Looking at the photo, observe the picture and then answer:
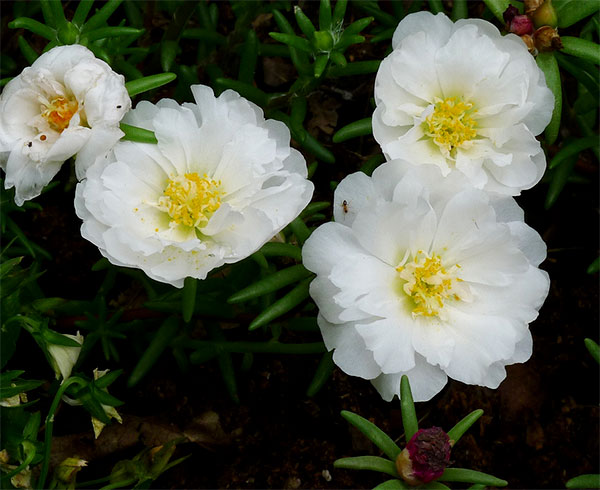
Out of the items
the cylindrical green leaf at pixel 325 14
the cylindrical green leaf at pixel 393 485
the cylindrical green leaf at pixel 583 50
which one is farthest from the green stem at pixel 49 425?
the cylindrical green leaf at pixel 583 50

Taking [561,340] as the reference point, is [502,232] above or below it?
above

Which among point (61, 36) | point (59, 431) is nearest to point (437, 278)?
point (61, 36)

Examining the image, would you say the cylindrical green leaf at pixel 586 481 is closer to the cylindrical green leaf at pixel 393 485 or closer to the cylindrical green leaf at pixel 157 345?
the cylindrical green leaf at pixel 393 485

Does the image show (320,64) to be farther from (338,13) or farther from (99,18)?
(99,18)

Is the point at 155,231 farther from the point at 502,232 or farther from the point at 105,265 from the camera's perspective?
the point at 502,232

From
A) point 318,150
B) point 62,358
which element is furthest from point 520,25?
point 62,358

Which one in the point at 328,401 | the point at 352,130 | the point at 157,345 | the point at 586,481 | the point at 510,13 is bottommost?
the point at 328,401
